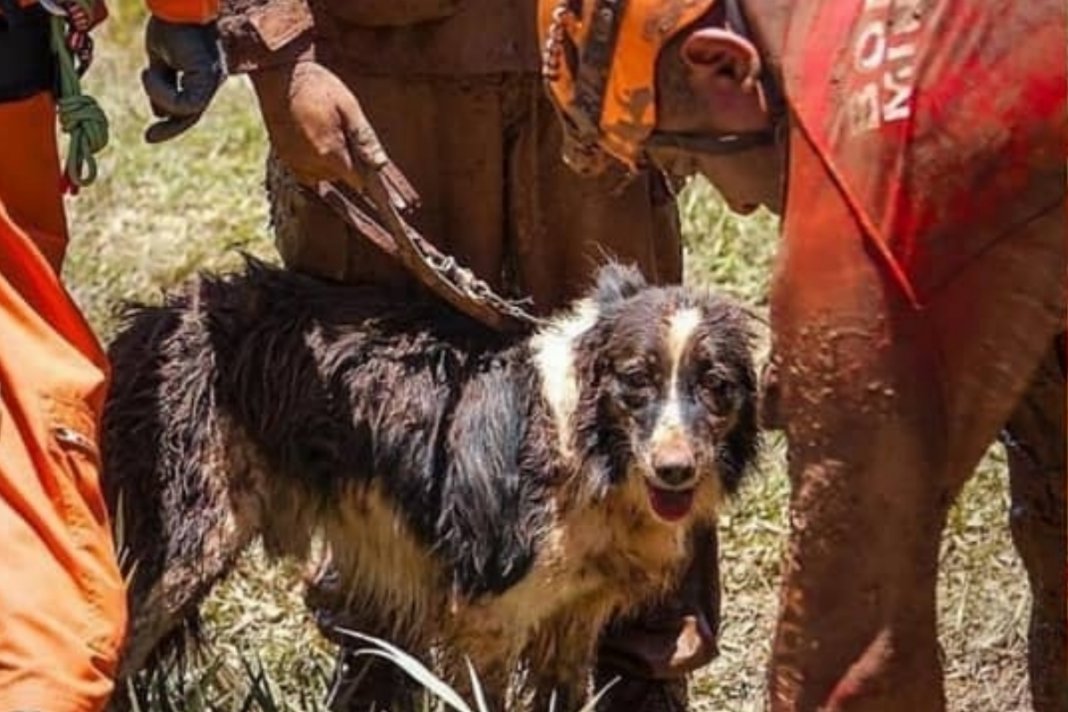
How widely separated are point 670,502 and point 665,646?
1.36ft

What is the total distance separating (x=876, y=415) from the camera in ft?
10.5

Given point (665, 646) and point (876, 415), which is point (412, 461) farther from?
point (876, 415)

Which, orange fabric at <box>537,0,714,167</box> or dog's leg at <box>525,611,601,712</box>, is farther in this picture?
dog's leg at <box>525,611,601,712</box>

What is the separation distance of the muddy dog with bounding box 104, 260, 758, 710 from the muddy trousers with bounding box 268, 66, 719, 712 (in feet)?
0.28

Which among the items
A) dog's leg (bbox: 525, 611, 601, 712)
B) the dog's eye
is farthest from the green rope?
dog's leg (bbox: 525, 611, 601, 712)

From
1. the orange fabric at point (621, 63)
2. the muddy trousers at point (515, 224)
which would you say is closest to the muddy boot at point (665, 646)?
the muddy trousers at point (515, 224)

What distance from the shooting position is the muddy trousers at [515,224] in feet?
18.1

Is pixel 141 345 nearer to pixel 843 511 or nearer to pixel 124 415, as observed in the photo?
pixel 124 415

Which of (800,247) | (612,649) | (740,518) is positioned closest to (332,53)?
(612,649)

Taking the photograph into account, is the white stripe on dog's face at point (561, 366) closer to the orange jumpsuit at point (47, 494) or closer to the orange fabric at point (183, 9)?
the orange fabric at point (183, 9)

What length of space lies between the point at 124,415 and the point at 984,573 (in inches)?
79.1

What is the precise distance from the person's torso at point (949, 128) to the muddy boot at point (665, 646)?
8.61ft

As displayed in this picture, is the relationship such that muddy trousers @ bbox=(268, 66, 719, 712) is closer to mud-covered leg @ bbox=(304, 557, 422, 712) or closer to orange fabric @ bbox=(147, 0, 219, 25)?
mud-covered leg @ bbox=(304, 557, 422, 712)

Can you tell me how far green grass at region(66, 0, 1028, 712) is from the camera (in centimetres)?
595
